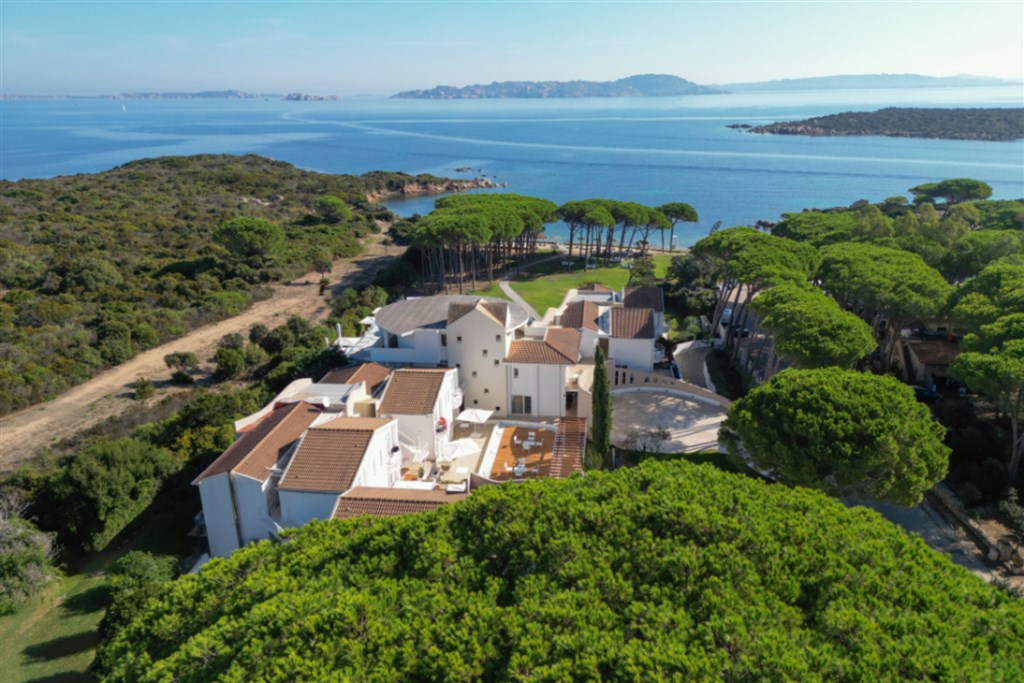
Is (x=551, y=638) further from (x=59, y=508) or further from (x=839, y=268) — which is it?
(x=839, y=268)

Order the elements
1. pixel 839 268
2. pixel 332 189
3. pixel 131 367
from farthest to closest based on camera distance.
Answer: pixel 332 189
pixel 131 367
pixel 839 268

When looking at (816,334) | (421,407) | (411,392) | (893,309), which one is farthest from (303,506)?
(893,309)

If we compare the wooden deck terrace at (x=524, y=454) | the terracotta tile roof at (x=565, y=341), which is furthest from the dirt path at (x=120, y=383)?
the terracotta tile roof at (x=565, y=341)

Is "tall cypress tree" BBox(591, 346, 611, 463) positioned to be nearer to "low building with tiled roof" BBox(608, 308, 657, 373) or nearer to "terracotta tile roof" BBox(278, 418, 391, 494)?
"terracotta tile roof" BBox(278, 418, 391, 494)

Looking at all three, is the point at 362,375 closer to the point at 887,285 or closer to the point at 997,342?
the point at 887,285

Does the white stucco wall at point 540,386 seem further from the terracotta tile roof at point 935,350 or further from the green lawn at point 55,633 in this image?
the terracotta tile roof at point 935,350

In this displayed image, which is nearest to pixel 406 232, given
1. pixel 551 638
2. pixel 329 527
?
pixel 329 527

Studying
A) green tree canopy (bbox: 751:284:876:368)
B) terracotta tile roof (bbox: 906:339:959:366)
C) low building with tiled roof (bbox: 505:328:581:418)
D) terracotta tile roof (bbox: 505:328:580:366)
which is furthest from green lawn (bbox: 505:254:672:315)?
terracotta tile roof (bbox: 906:339:959:366)
